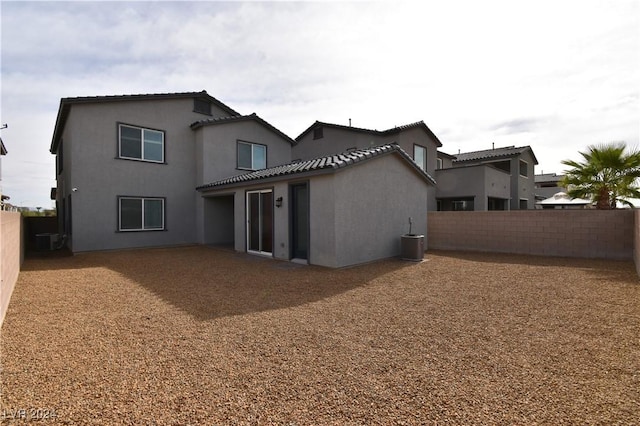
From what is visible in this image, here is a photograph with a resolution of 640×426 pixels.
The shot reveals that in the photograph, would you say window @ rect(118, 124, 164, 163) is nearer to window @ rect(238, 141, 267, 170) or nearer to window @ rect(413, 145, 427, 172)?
window @ rect(238, 141, 267, 170)

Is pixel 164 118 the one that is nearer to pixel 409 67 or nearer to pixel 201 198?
pixel 201 198

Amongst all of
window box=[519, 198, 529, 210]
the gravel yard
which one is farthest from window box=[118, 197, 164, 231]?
window box=[519, 198, 529, 210]

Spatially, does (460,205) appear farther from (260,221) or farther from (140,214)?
(140,214)

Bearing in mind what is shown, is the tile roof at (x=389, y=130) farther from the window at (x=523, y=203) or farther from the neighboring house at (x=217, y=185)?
the window at (x=523, y=203)

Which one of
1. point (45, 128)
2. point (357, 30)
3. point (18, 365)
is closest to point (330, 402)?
point (18, 365)

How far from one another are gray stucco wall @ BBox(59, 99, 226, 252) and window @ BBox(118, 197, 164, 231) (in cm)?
21

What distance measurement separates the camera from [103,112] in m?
12.6

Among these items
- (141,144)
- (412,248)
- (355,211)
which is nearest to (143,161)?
(141,144)

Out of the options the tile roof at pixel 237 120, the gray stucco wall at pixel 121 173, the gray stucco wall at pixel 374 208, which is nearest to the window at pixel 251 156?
the tile roof at pixel 237 120

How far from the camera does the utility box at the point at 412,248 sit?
1020 centimetres

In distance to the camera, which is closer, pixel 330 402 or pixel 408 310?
pixel 330 402

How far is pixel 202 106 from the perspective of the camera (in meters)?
15.7

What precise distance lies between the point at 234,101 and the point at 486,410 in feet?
59.5

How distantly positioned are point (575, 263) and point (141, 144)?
16.9m
